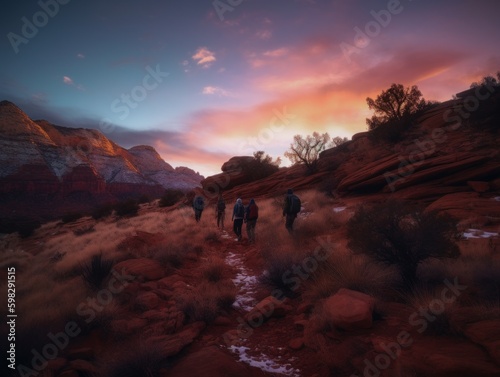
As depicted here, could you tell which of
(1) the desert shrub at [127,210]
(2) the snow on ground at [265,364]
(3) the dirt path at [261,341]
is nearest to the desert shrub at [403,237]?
(3) the dirt path at [261,341]

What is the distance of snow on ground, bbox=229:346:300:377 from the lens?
146 inches

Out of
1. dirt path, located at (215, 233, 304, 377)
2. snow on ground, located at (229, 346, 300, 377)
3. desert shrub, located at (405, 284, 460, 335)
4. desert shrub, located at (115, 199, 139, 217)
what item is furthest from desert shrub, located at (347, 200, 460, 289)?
desert shrub, located at (115, 199, 139, 217)

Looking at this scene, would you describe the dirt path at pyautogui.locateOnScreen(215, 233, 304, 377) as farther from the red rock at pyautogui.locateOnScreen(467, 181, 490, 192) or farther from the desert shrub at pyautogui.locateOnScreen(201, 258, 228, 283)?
the red rock at pyautogui.locateOnScreen(467, 181, 490, 192)

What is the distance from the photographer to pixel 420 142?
60.0 ft

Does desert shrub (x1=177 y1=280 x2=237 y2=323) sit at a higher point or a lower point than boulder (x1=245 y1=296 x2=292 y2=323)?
higher

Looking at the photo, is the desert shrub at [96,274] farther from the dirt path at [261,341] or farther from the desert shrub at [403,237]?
the desert shrub at [403,237]

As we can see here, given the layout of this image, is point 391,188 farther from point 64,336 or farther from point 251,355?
point 64,336

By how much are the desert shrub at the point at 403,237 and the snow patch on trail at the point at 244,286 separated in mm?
2660

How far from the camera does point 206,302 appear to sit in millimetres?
5418

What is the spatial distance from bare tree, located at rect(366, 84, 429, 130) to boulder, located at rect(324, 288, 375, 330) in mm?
22117

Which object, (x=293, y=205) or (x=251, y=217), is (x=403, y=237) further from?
(x=251, y=217)

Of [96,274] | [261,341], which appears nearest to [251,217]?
[96,274]

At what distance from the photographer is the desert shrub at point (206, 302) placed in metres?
5.23

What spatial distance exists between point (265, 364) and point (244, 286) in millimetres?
3223
